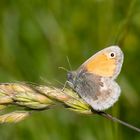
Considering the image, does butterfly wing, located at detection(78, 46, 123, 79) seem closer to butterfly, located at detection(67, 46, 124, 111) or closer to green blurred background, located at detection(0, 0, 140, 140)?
butterfly, located at detection(67, 46, 124, 111)

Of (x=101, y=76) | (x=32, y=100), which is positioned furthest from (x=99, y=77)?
(x=32, y=100)

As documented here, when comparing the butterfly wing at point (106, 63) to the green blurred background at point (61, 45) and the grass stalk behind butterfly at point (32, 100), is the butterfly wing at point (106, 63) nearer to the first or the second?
the grass stalk behind butterfly at point (32, 100)

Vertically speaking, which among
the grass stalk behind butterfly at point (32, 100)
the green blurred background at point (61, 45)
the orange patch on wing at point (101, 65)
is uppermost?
the green blurred background at point (61, 45)

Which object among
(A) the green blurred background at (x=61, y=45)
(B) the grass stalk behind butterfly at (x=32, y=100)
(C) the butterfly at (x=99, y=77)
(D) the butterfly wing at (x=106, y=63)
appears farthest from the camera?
(A) the green blurred background at (x=61, y=45)

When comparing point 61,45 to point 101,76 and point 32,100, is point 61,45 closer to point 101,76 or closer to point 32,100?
point 101,76

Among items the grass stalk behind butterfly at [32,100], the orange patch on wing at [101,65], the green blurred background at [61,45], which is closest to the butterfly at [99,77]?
the orange patch on wing at [101,65]

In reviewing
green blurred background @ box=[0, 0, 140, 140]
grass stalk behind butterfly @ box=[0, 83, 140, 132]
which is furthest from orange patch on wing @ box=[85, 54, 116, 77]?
green blurred background @ box=[0, 0, 140, 140]

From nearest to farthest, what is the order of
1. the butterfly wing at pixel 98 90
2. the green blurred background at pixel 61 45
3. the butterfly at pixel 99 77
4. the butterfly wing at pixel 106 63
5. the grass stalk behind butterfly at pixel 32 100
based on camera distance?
the grass stalk behind butterfly at pixel 32 100
the butterfly wing at pixel 98 90
the butterfly at pixel 99 77
the butterfly wing at pixel 106 63
the green blurred background at pixel 61 45
